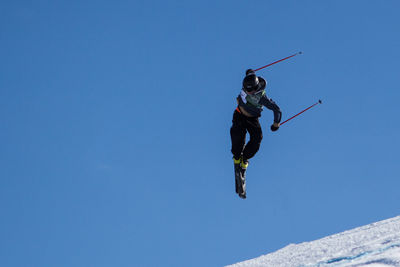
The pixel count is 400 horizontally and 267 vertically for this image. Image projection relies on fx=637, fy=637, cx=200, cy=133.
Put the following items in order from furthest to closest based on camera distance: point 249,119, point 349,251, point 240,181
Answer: point 240,181 → point 249,119 → point 349,251

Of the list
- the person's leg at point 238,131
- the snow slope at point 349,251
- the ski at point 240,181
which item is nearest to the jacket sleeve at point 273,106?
the person's leg at point 238,131

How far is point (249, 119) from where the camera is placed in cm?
1255

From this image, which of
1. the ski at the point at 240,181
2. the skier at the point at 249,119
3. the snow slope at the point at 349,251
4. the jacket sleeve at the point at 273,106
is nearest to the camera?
the snow slope at the point at 349,251

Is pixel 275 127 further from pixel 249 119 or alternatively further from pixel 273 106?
pixel 249 119

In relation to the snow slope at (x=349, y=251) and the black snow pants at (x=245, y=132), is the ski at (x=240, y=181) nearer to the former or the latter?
the black snow pants at (x=245, y=132)

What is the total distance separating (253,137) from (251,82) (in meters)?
1.48

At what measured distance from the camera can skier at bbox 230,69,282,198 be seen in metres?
11.8

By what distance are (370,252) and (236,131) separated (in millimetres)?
3961

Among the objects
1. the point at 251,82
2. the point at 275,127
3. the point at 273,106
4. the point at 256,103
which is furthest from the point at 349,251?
the point at 251,82

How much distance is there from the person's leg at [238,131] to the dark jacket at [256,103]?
29 cm

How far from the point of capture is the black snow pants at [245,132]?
1259 cm

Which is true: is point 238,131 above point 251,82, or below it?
below

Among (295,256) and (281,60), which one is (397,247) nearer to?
(295,256)

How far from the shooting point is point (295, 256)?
39.2ft
